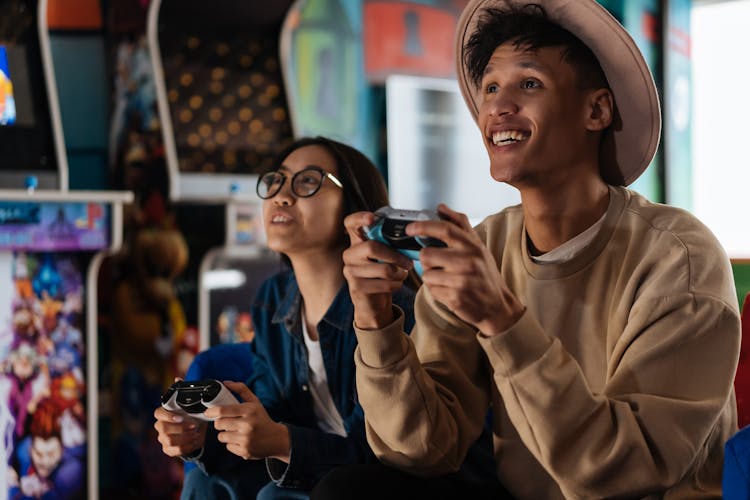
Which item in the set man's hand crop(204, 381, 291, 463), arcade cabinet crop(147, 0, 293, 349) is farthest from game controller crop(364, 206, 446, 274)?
arcade cabinet crop(147, 0, 293, 349)

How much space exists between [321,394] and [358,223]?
0.74m

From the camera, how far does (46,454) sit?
2.75 meters

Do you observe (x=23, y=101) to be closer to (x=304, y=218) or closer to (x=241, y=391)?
(x=304, y=218)

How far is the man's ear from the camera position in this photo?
140cm

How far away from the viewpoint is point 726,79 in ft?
20.8

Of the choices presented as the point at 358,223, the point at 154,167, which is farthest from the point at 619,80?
the point at 154,167

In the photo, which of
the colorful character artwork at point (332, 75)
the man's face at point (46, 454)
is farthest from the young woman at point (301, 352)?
the colorful character artwork at point (332, 75)

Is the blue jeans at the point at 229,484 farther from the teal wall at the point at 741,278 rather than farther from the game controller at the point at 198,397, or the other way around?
the teal wall at the point at 741,278

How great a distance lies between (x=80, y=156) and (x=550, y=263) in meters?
2.59

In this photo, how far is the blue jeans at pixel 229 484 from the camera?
1802 mm

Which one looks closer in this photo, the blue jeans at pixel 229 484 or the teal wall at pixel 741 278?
the teal wall at pixel 741 278

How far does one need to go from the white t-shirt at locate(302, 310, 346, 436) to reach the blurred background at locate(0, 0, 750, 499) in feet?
2.64

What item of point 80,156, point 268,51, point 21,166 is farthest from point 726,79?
point 21,166

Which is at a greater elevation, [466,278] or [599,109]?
[599,109]
